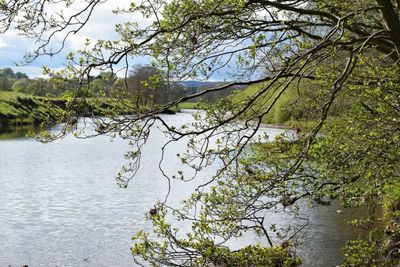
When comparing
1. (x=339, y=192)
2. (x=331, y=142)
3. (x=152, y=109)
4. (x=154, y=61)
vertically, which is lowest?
(x=339, y=192)

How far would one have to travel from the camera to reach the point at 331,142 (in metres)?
11.0

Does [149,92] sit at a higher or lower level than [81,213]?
higher

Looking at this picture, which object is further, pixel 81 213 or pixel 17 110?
pixel 17 110

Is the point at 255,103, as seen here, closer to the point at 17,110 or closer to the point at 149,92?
the point at 149,92

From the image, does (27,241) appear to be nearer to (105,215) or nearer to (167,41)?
(105,215)

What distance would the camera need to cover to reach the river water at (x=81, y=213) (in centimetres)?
1850

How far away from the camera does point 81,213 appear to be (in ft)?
80.6

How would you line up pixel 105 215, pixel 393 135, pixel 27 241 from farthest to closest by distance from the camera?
pixel 105 215, pixel 27 241, pixel 393 135

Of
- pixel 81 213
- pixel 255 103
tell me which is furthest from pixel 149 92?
pixel 81 213

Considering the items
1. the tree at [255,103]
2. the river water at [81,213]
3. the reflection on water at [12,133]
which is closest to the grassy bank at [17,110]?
the reflection on water at [12,133]

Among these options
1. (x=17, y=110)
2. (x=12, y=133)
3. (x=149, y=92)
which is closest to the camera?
(x=149, y=92)

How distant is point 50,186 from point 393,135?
78.1ft

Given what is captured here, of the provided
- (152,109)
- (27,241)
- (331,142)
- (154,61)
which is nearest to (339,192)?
(331,142)

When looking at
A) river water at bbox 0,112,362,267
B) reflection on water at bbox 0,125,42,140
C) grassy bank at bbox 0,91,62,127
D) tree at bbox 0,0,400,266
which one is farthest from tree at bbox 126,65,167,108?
grassy bank at bbox 0,91,62,127
